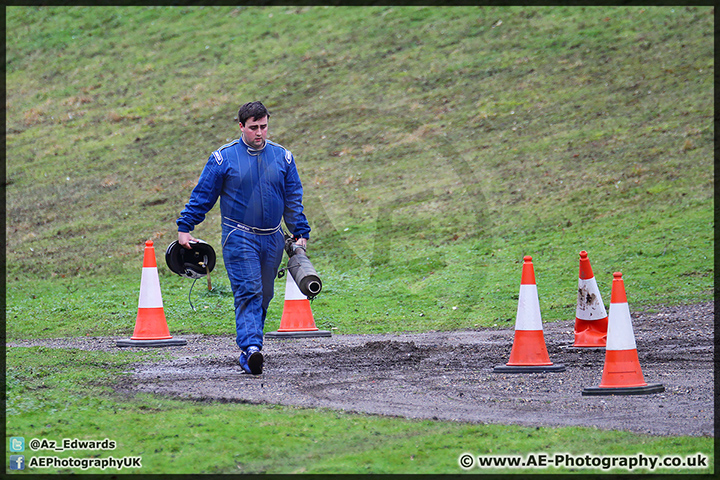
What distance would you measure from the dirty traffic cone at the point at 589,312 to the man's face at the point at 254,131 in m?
3.40

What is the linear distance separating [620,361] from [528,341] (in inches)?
42.4

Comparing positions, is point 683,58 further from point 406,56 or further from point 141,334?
point 141,334

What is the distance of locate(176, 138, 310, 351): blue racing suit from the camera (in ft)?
24.6

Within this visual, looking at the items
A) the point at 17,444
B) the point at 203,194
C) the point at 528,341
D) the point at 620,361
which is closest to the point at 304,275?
the point at 203,194

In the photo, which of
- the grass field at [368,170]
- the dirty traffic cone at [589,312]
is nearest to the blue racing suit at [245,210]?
the grass field at [368,170]

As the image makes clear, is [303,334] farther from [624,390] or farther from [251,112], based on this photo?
[624,390]

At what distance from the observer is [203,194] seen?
7.55 meters

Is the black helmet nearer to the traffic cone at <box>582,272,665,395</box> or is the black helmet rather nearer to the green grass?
the green grass

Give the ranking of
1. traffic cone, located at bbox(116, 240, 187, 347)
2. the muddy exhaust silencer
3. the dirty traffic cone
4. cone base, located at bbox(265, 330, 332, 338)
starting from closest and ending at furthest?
1. the muddy exhaust silencer
2. the dirty traffic cone
3. traffic cone, located at bbox(116, 240, 187, 347)
4. cone base, located at bbox(265, 330, 332, 338)

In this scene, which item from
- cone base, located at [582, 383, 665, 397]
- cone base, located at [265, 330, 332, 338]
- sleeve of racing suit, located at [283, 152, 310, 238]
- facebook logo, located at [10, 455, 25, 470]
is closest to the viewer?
facebook logo, located at [10, 455, 25, 470]

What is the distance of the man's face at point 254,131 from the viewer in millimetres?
7477

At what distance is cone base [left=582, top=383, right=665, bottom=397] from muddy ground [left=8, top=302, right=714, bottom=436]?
61 mm

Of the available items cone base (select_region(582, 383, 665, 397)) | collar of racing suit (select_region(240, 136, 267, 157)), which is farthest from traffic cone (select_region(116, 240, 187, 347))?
cone base (select_region(582, 383, 665, 397))

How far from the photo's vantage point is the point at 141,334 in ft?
31.4
